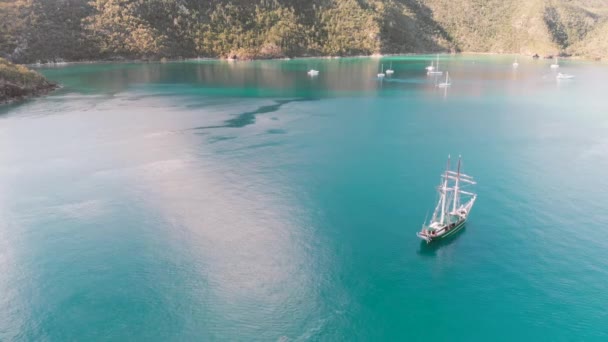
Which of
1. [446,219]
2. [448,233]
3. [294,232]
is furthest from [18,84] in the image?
[448,233]

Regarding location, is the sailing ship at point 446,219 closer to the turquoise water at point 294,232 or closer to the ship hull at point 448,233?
the ship hull at point 448,233

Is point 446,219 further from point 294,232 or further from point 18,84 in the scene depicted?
point 18,84

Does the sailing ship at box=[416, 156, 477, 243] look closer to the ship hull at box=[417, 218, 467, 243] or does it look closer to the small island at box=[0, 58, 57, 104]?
the ship hull at box=[417, 218, 467, 243]

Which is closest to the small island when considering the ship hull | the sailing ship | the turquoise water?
the turquoise water

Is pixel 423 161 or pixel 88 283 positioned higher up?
pixel 423 161

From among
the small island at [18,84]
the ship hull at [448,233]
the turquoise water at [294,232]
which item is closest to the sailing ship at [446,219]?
the ship hull at [448,233]

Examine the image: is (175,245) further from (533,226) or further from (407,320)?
(533,226)

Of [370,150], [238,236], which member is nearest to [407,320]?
[238,236]
